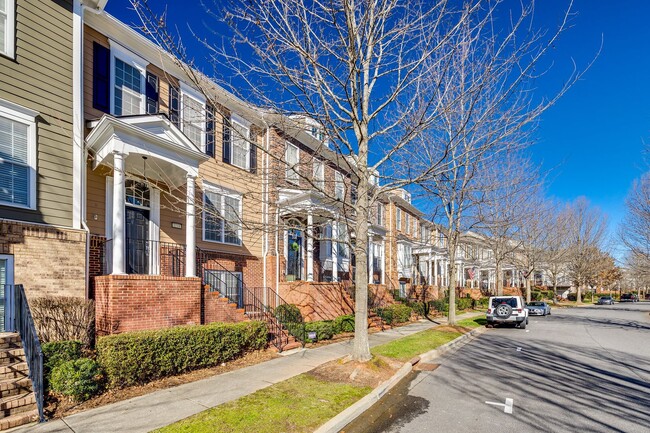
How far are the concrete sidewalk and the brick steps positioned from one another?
21 cm

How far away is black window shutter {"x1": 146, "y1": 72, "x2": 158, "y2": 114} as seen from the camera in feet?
38.7

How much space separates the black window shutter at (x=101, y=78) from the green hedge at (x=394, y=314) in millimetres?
13781

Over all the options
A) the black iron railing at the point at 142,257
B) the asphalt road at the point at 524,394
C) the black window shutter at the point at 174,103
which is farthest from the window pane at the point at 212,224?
the asphalt road at the point at 524,394

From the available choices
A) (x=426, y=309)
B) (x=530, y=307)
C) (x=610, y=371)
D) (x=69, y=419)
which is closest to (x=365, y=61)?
(x=69, y=419)

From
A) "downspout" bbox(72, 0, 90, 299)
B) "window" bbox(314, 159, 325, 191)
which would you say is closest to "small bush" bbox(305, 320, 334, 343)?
"window" bbox(314, 159, 325, 191)

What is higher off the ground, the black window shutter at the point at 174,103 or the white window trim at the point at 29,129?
the black window shutter at the point at 174,103

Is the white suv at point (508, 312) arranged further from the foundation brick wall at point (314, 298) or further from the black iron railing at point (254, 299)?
the black iron railing at point (254, 299)

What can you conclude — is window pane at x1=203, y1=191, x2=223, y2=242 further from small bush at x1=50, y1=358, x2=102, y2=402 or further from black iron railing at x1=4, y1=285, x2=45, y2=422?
small bush at x1=50, y1=358, x2=102, y2=402

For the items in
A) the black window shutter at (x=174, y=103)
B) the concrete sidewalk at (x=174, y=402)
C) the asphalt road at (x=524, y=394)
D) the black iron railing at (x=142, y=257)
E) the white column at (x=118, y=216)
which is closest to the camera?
the concrete sidewalk at (x=174, y=402)

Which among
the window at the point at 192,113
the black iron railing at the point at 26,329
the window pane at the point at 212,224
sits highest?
the window at the point at 192,113

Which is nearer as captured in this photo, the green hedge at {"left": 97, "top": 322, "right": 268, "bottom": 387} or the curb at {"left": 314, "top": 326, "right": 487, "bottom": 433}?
the curb at {"left": 314, "top": 326, "right": 487, "bottom": 433}

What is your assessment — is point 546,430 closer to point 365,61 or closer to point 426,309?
point 365,61

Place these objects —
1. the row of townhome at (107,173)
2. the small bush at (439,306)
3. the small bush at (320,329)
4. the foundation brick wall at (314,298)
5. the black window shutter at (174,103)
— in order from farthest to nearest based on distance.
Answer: the small bush at (439,306), the foundation brick wall at (314,298), the small bush at (320,329), the black window shutter at (174,103), the row of townhome at (107,173)

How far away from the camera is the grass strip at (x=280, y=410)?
5.46m
